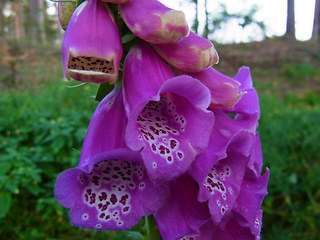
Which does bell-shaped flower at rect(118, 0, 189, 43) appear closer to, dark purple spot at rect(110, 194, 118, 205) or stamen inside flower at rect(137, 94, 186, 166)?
stamen inside flower at rect(137, 94, 186, 166)

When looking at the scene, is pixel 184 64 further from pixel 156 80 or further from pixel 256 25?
pixel 256 25

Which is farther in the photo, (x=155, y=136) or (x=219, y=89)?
(x=219, y=89)

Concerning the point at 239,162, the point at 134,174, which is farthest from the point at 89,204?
the point at 239,162

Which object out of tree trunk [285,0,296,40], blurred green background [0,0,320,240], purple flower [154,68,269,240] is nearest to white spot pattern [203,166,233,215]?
purple flower [154,68,269,240]

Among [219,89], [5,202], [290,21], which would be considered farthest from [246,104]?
[290,21]

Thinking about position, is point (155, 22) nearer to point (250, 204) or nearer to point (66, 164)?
point (250, 204)

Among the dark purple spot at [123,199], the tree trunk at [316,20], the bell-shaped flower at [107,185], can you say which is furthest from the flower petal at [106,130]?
the tree trunk at [316,20]

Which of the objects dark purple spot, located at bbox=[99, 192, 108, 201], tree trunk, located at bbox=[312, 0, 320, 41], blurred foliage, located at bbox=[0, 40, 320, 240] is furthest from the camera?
tree trunk, located at bbox=[312, 0, 320, 41]
